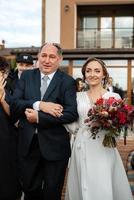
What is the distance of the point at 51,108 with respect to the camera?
429cm

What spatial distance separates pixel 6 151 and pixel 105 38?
26.2m

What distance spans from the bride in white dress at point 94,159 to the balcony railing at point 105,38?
24847mm

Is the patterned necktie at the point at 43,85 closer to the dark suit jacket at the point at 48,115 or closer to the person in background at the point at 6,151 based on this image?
the dark suit jacket at the point at 48,115

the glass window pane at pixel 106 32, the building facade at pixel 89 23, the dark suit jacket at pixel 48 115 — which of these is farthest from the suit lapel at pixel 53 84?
the glass window pane at pixel 106 32

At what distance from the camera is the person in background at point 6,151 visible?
458 cm

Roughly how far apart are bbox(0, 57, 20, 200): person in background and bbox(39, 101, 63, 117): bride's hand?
405 mm

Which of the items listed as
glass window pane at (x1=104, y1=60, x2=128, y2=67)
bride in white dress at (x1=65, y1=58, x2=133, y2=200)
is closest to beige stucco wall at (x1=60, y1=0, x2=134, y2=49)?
glass window pane at (x1=104, y1=60, x2=128, y2=67)

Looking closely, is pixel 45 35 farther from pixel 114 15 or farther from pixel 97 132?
pixel 97 132

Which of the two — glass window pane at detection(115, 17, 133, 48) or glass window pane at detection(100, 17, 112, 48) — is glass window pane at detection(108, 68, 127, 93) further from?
glass window pane at detection(100, 17, 112, 48)

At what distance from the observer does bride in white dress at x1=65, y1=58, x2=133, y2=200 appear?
4.57 m

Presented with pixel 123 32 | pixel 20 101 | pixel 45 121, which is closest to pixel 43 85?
pixel 20 101

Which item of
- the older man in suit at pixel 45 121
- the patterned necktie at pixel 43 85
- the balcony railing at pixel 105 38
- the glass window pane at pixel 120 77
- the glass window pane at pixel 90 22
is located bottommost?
the glass window pane at pixel 120 77

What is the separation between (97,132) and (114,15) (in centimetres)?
2754

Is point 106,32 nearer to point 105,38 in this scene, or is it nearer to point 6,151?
point 105,38
